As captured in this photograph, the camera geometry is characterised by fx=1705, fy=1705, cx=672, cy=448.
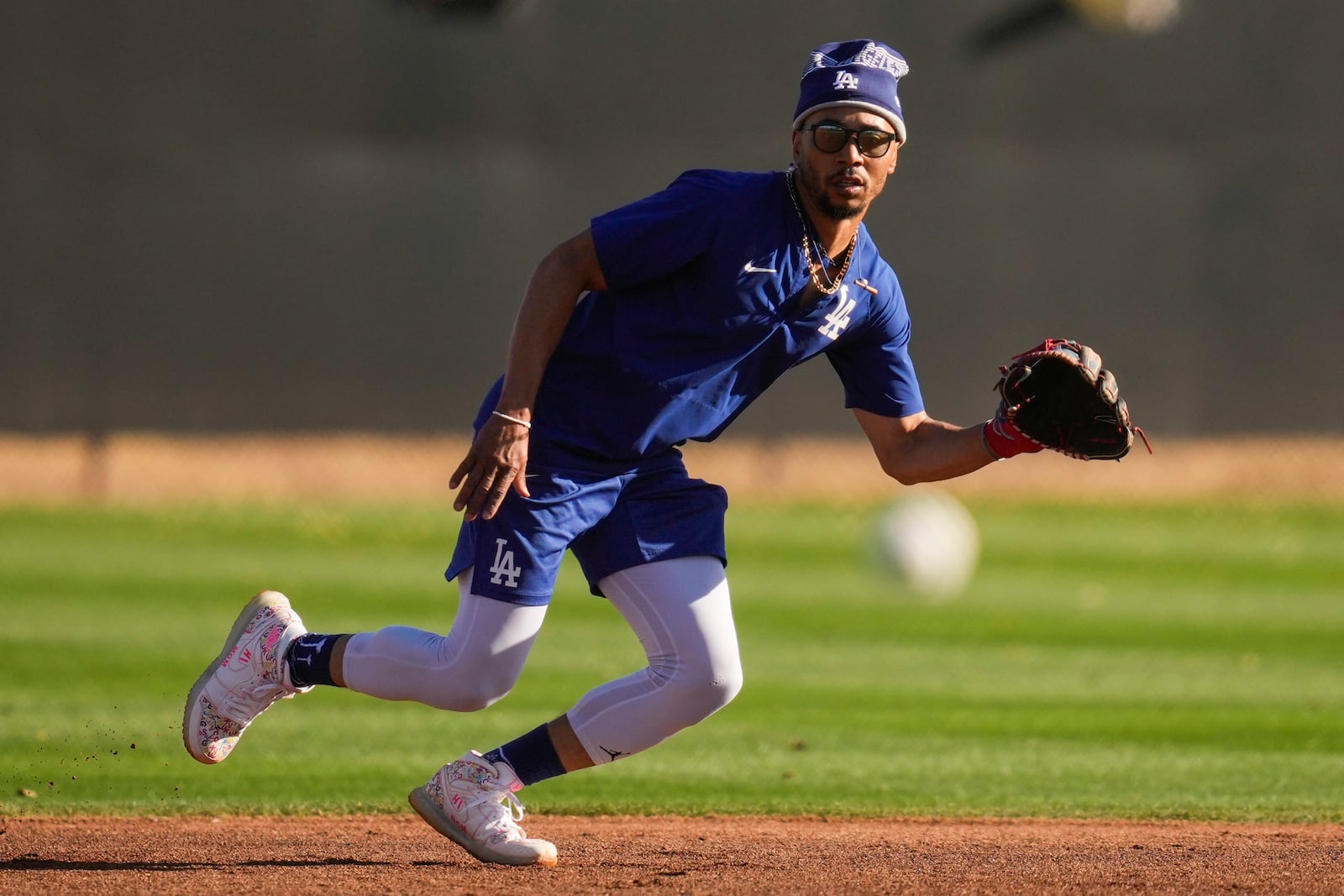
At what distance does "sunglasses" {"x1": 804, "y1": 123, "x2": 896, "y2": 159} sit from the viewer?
13.2 ft

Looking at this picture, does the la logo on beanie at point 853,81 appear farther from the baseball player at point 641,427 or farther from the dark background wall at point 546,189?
the dark background wall at point 546,189

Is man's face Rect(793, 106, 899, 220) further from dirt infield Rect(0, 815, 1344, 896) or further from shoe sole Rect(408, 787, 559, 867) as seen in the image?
shoe sole Rect(408, 787, 559, 867)

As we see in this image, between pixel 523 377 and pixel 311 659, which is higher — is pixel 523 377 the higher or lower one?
the higher one

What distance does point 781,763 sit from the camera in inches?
249

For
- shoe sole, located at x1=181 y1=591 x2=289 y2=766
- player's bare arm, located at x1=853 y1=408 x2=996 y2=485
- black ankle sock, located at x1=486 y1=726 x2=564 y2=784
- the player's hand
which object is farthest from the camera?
shoe sole, located at x1=181 y1=591 x2=289 y2=766

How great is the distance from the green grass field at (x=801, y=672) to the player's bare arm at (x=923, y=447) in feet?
4.65

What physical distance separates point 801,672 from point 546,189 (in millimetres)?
6547

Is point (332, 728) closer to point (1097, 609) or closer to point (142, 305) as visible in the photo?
point (1097, 609)

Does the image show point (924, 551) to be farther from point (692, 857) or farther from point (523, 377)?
point (523, 377)

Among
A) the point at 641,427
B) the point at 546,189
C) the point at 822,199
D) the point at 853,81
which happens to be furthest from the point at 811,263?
the point at 546,189

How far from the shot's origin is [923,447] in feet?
14.8

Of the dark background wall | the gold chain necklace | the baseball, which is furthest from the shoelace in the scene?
the dark background wall

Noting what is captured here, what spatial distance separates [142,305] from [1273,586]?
8508 millimetres

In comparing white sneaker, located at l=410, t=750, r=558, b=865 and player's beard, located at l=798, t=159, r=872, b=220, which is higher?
player's beard, located at l=798, t=159, r=872, b=220
